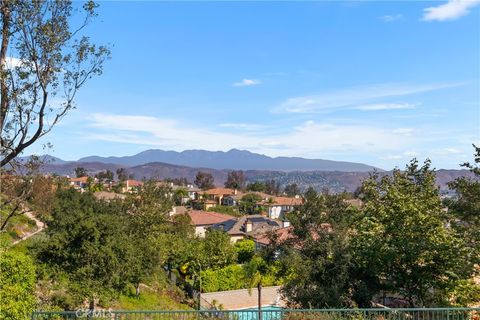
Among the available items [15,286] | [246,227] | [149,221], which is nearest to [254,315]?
[15,286]

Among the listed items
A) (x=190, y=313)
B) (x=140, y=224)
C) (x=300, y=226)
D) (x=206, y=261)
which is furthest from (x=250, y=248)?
(x=190, y=313)

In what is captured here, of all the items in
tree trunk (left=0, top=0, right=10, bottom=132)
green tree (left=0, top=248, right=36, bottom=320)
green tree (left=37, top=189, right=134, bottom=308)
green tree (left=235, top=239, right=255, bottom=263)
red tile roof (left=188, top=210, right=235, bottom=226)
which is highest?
tree trunk (left=0, top=0, right=10, bottom=132)

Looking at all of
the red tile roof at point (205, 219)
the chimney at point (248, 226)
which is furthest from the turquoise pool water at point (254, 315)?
the red tile roof at point (205, 219)

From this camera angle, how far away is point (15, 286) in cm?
873

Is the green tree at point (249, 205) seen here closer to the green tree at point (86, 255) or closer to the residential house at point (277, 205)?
the residential house at point (277, 205)

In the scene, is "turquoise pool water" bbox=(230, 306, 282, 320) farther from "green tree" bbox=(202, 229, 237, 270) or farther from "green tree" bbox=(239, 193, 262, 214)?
"green tree" bbox=(239, 193, 262, 214)

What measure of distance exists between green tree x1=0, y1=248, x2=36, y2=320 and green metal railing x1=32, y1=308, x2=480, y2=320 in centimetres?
113

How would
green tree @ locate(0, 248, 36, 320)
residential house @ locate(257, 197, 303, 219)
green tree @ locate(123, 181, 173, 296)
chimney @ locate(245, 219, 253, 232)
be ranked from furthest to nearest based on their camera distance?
residential house @ locate(257, 197, 303, 219) < chimney @ locate(245, 219, 253, 232) < green tree @ locate(123, 181, 173, 296) < green tree @ locate(0, 248, 36, 320)

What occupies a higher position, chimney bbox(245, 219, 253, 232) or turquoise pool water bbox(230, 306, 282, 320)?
turquoise pool water bbox(230, 306, 282, 320)

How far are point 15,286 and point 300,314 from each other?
249 inches

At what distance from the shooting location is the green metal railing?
9992 millimetres

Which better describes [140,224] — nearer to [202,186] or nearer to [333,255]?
[333,255]

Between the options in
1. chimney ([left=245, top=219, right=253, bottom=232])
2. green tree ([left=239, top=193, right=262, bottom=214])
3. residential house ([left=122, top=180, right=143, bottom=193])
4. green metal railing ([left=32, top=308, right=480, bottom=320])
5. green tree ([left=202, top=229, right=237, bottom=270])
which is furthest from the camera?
green tree ([left=239, top=193, right=262, bottom=214])

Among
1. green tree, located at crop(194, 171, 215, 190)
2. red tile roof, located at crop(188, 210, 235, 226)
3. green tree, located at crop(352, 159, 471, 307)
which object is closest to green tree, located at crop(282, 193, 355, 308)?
green tree, located at crop(352, 159, 471, 307)
